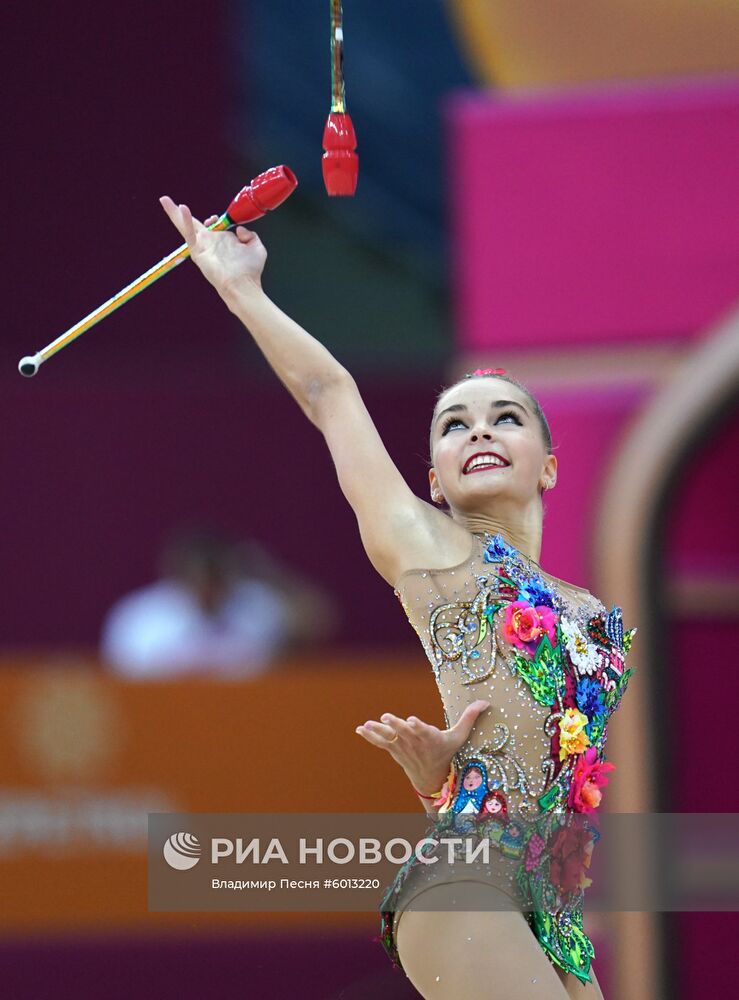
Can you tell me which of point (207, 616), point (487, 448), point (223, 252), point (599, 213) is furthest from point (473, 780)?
point (207, 616)

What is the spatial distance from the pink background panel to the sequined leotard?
93.9 inches

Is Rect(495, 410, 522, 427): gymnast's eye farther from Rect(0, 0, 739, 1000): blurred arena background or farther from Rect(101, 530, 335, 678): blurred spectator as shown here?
Rect(101, 530, 335, 678): blurred spectator

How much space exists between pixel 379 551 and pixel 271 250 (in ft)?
17.4

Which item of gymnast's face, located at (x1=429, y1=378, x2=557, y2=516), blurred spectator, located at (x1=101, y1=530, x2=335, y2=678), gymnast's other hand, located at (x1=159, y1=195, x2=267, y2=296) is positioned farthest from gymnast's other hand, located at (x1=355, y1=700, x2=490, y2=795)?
blurred spectator, located at (x1=101, y1=530, x2=335, y2=678)

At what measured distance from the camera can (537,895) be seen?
2691 millimetres

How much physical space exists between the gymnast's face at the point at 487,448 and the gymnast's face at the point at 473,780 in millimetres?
Answer: 494

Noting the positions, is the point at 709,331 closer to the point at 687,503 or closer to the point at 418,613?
the point at 687,503

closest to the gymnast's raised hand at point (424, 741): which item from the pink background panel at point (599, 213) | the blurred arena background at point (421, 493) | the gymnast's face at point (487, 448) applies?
the gymnast's face at point (487, 448)

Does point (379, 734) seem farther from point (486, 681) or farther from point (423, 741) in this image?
point (486, 681)

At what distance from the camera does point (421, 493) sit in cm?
598

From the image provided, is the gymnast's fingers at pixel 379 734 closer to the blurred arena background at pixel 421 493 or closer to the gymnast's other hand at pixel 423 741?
the gymnast's other hand at pixel 423 741

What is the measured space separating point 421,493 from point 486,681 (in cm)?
331

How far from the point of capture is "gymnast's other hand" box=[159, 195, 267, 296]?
295 cm

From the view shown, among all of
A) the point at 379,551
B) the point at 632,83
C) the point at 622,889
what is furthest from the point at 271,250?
the point at 379,551
